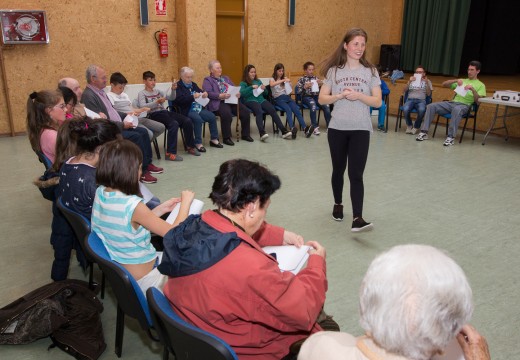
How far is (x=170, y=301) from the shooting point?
4.75 feet

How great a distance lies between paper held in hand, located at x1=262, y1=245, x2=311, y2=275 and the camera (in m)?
1.72

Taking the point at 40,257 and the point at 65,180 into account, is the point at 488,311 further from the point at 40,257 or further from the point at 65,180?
the point at 40,257

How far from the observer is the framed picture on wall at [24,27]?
634cm

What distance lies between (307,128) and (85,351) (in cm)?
567

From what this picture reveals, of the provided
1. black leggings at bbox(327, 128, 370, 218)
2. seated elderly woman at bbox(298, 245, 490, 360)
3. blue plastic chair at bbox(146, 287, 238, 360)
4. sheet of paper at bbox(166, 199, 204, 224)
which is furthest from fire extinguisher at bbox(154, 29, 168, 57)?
seated elderly woman at bbox(298, 245, 490, 360)

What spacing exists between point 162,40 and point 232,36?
155 cm

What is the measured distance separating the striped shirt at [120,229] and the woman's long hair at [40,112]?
1484 mm

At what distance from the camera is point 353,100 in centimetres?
338

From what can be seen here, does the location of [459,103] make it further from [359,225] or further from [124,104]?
[124,104]

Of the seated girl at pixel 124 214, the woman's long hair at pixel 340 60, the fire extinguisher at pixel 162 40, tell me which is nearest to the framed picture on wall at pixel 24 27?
the fire extinguisher at pixel 162 40

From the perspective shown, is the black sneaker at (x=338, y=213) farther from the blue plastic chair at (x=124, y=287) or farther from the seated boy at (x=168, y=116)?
the seated boy at (x=168, y=116)

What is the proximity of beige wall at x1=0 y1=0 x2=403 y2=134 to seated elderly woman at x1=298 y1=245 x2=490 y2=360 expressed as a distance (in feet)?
23.6

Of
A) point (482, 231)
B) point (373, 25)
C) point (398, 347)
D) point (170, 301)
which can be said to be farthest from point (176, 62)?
point (398, 347)

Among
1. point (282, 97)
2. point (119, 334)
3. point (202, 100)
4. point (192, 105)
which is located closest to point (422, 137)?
point (282, 97)
